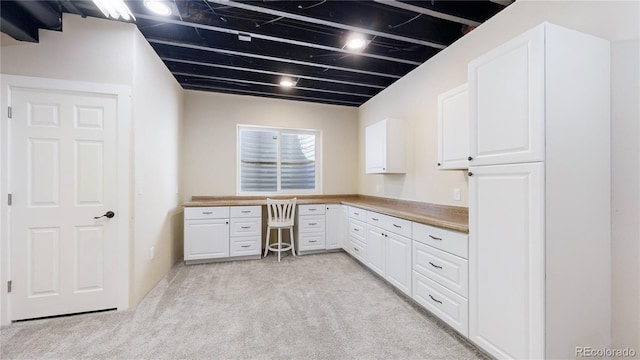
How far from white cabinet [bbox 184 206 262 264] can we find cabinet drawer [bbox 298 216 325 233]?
65 cm

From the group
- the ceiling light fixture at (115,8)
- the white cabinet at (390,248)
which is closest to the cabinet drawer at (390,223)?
the white cabinet at (390,248)

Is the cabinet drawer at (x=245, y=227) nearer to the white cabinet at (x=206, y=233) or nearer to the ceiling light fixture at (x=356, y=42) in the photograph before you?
the white cabinet at (x=206, y=233)

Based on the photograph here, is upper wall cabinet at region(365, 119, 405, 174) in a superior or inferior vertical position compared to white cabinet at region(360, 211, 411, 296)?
superior

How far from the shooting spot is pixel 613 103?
1.49m

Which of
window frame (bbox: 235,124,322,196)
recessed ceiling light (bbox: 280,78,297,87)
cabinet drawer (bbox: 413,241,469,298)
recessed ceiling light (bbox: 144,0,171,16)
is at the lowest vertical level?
cabinet drawer (bbox: 413,241,469,298)

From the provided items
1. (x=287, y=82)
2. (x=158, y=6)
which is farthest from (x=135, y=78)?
(x=287, y=82)

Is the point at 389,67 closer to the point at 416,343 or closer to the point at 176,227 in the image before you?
the point at 416,343

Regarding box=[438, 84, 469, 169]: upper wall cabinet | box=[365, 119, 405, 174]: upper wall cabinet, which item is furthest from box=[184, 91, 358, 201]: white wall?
box=[438, 84, 469, 169]: upper wall cabinet

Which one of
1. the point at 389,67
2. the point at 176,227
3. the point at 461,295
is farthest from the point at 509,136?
the point at 176,227

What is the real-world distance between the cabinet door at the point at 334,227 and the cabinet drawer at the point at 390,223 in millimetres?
908

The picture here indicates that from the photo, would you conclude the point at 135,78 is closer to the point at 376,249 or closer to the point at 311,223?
the point at 311,223

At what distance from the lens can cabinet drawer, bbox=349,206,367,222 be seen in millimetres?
3415

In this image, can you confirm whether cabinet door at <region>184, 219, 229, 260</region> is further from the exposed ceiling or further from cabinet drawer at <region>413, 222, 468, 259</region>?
cabinet drawer at <region>413, 222, 468, 259</region>

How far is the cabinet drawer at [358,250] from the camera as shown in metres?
3.36
